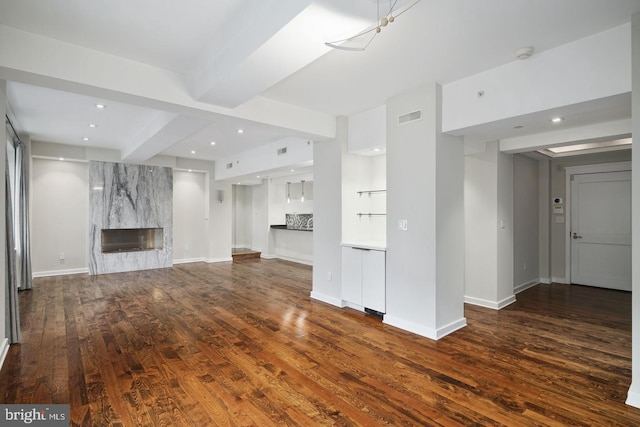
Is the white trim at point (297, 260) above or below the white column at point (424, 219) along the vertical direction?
below

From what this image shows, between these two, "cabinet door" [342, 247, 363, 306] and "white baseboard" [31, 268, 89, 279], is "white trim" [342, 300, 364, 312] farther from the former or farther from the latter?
"white baseboard" [31, 268, 89, 279]

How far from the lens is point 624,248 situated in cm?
567

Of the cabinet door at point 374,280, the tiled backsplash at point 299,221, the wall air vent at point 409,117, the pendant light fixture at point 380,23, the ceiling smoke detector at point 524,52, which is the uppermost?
the ceiling smoke detector at point 524,52

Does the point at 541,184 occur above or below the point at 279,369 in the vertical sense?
above

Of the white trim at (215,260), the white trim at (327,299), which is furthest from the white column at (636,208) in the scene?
the white trim at (215,260)

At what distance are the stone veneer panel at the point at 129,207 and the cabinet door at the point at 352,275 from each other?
5.63 m

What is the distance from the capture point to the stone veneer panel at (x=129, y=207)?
7363 millimetres

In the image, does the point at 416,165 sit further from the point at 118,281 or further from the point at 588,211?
the point at 118,281

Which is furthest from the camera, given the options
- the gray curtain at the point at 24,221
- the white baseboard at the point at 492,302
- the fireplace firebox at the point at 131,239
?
the fireplace firebox at the point at 131,239

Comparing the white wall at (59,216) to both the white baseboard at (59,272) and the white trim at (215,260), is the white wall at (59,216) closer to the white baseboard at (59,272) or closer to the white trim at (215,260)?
the white baseboard at (59,272)

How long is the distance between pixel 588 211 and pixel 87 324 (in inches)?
A: 330

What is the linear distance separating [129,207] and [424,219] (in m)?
7.17

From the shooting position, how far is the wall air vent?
371 centimetres

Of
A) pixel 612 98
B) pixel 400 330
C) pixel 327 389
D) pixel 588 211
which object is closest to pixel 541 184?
pixel 588 211
